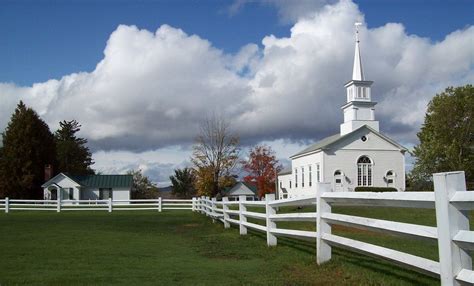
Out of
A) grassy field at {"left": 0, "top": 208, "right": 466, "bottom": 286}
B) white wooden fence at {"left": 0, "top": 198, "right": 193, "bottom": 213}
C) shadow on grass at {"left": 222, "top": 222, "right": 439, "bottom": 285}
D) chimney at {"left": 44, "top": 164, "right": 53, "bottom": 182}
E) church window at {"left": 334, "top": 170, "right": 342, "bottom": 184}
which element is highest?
chimney at {"left": 44, "top": 164, "right": 53, "bottom": 182}

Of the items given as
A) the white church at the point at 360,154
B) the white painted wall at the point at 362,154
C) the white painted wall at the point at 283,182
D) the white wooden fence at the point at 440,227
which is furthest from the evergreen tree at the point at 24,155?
the white wooden fence at the point at 440,227

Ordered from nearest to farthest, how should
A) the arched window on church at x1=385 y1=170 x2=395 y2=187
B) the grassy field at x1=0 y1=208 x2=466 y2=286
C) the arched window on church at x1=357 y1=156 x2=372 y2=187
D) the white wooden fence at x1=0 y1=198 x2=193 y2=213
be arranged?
the grassy field at x1=0 y1=208 x2=466 y2=286 → the white wooden fence at x1=0 y1=198 x2=193 y2=213 → the arched window on church at x1=357 y1=156 x2=372 y2=187 → the arched window on church at x1=385 y1=170 x2=395 y2=187

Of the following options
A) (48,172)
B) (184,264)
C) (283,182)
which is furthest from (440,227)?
(283,182)

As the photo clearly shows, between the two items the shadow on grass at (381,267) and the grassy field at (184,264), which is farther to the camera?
the grassy field at (184,264)

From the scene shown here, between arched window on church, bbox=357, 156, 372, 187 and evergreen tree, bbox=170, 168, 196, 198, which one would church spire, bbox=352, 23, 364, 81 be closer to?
arched window on church, bbox=357, 156, 372, 187

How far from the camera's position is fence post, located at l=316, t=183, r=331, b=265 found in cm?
909

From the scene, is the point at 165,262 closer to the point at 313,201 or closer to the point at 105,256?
the point at 105,256

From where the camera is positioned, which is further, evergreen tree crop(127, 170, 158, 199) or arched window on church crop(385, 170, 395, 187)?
evergreen tree crop(127, 170, 158, 199)

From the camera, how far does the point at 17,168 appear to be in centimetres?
6962

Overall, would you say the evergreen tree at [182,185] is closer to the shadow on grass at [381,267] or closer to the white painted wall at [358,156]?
the white painted wall at [358,156]

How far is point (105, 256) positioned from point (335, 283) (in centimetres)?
520

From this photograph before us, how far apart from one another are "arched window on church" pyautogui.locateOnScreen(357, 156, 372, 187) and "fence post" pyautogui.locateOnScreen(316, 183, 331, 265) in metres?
43.1

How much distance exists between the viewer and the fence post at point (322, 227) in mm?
9094

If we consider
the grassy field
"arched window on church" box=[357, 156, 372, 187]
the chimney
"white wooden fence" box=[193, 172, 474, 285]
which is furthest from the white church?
"white wooden fence" box=[193, 172, 474, 285]
